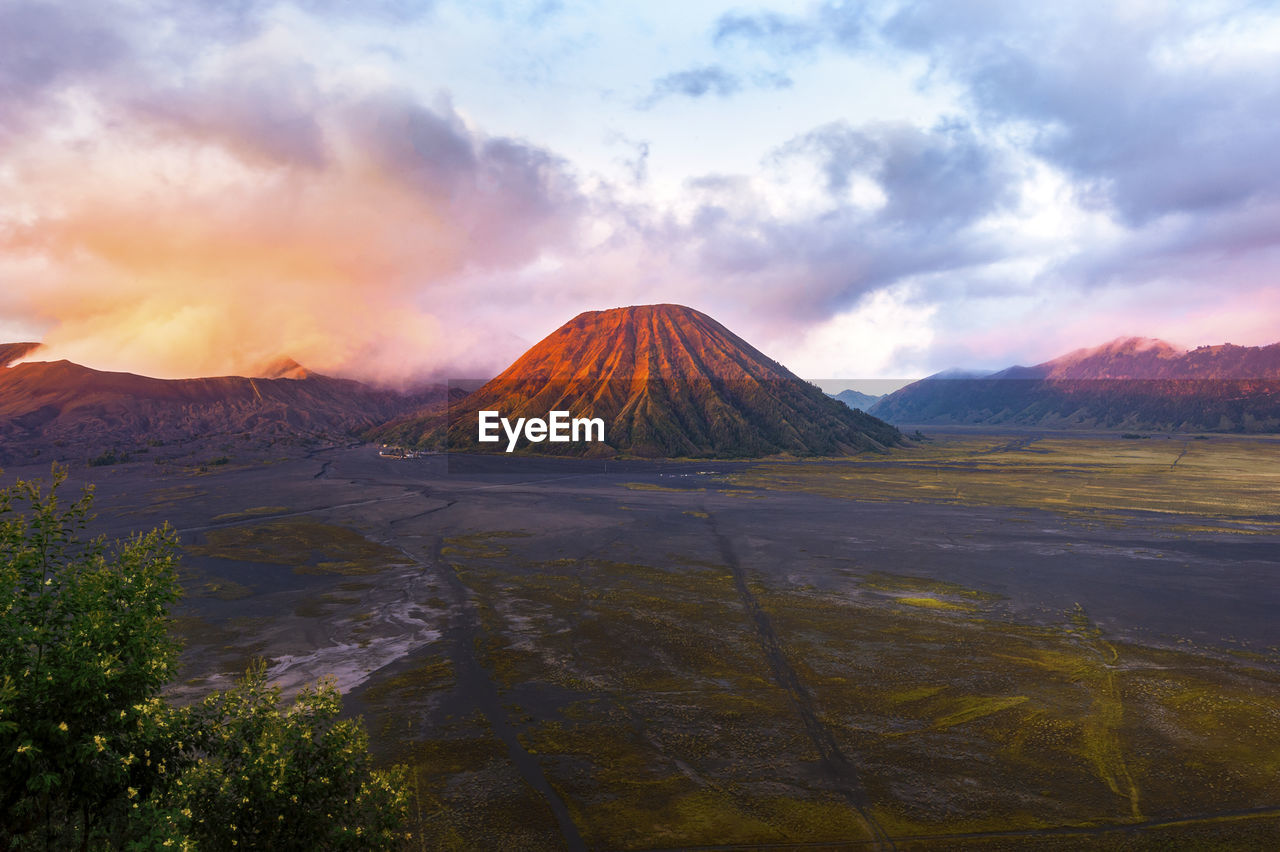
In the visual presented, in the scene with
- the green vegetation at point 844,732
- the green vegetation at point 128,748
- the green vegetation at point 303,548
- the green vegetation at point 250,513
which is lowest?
the green vegetation at point 844,732

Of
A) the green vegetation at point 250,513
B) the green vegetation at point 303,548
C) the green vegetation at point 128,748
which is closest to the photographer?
the green vegetation at point 128,748

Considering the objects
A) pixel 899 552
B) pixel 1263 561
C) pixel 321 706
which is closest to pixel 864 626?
pixel 899 552

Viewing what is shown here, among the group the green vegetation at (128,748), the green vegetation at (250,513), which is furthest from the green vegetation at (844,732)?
the green vegetation at (250,513)

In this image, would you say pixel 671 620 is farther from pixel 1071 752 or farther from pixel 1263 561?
pixel 1263 561

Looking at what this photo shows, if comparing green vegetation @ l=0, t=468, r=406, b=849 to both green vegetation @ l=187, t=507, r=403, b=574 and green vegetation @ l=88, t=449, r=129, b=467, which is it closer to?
green vegetation @ l=187, t=507, r=403, b=574

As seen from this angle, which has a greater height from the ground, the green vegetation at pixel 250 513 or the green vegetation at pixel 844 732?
the green vegetation at pixel 250 513

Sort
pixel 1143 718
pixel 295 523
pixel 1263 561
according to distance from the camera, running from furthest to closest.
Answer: pixel 295 523, pixel 1263 561, pixel 1143 718

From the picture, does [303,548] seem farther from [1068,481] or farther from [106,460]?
[106,460]

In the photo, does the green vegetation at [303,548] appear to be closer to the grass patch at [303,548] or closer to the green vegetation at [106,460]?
the grass patch at [303,548]
